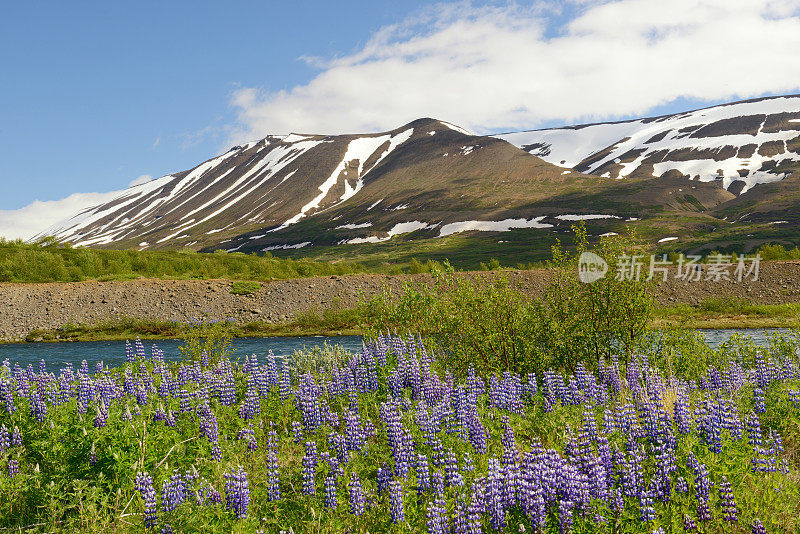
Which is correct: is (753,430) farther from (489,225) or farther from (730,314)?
(489,225)

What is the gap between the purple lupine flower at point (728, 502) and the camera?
5570mm

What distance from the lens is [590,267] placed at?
14.4 meters

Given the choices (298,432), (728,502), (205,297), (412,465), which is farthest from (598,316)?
(205,297)

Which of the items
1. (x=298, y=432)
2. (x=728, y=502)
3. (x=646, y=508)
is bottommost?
(x=728, y=502)

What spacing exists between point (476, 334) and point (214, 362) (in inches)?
324

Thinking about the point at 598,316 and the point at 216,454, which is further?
the point at 598,316

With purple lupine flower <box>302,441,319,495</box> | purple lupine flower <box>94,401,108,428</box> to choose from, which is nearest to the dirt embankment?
purple lupine flower <box>94,401,108,428</box>

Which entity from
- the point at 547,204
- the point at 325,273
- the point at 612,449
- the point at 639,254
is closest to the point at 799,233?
the point at 547,204

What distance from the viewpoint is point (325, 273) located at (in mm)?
63312

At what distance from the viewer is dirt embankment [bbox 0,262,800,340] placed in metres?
43.7

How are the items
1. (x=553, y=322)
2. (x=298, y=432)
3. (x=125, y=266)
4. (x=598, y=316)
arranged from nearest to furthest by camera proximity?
(x=298, y=432) < (x=553, y=322) < (x=598, y=316) < (x=125, y=266)

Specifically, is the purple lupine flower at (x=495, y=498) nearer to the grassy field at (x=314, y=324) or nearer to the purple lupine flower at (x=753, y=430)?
the purple lupine flower at (x=753, y=430)

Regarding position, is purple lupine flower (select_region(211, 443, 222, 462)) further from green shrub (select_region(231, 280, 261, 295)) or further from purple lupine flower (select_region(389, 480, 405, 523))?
green shrub (select_region(231, 280, 261, 295))

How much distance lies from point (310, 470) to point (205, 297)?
1675 inches
